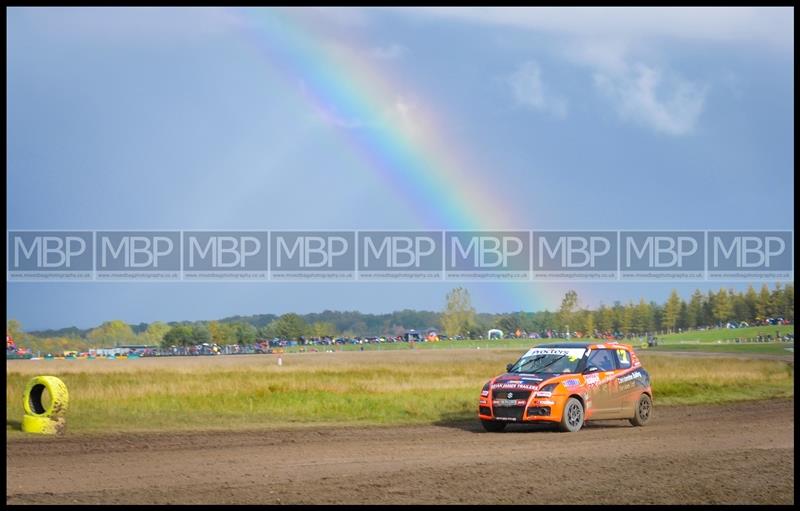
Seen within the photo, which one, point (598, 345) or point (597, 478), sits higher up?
point (598, 345)

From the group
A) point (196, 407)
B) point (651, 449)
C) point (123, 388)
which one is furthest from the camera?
point (123, 388)

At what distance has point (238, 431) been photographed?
70.1ft

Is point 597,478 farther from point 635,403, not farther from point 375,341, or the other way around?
point 375,341

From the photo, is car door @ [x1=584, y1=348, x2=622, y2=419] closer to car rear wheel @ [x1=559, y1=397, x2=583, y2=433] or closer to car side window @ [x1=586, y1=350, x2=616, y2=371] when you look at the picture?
car side window @ [x1=586, y1=350, x2=616, y2=371]

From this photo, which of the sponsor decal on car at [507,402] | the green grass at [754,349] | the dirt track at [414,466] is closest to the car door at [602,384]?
the dirt track at [414,466]

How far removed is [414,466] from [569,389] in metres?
6.27

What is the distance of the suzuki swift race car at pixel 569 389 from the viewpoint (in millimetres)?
20375

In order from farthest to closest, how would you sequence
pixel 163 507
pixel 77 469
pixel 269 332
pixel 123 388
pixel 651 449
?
pixel 269 332 → pixel 123 388 → pixel 651 449 → pixel 77 469 → pixel 163 507

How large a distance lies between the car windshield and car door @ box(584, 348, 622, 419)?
0.31m

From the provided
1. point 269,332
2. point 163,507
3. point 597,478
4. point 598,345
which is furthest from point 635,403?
point 269,332

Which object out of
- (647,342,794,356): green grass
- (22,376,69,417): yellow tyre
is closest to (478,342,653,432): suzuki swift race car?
(22,376,69,417): yellow tyre

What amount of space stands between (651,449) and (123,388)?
789 inches

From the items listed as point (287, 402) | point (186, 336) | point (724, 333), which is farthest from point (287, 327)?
point (287, 402)

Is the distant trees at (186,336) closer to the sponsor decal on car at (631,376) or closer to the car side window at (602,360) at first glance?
the sponsor decal on car at (631,376)
